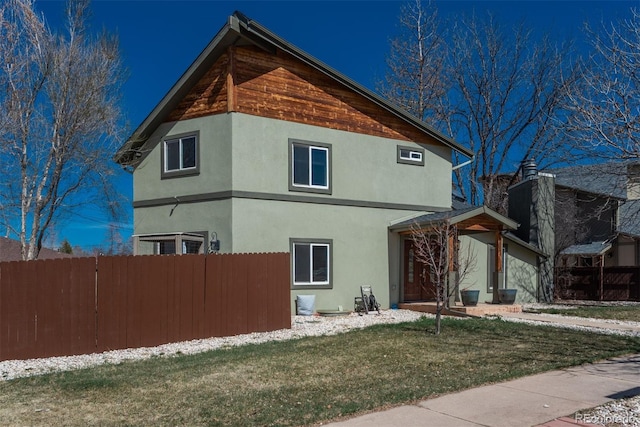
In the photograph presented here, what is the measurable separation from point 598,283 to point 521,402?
18.2m

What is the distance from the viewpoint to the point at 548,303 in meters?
20.7

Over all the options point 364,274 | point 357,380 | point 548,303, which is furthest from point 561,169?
point 357,380

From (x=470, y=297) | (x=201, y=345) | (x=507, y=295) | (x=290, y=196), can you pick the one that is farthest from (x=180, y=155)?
(x=507, y=295)

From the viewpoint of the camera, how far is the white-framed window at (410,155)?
17812 mm

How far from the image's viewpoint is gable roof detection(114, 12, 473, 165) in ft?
46.7

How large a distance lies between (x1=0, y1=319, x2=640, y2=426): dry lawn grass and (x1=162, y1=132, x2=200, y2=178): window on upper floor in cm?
664

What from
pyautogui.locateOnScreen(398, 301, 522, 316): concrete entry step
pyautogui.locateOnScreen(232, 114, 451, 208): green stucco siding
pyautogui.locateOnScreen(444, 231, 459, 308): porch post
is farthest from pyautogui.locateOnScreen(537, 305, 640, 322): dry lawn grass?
pyautogui.locateOnScreen(232, 114, 451, 208): green stucco siding

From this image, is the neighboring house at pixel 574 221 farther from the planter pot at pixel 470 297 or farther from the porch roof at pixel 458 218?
the planter pot at pixel 470 297

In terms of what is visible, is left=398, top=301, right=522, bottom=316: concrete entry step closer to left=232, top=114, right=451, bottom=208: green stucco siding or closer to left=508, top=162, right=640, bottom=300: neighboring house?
left=232, top=114, right=451, bottom=208: green stucco siding

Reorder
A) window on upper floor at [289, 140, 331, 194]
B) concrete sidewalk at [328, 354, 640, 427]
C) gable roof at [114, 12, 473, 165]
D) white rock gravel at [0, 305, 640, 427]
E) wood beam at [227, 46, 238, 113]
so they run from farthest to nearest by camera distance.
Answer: window on upper floor at [289, 140, 331, 194], wood beam at [227, 46, 238, 113], gable roof at [114, 12, 473, 165], white rock gravel at [0, 305, 640, 427], concrete sidewalk at [328, 354, 640, 427]

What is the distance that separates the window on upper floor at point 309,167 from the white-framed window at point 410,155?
2805 millimetres

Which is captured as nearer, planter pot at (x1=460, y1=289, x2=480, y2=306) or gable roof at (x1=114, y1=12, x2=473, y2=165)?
gable roof at (x1=114, y1=12, x2=473, y2=165)

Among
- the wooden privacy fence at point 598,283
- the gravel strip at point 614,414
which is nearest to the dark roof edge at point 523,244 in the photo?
the wooden privacy fence at point 598,283

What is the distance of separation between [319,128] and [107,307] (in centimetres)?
793
